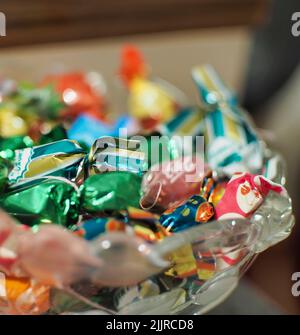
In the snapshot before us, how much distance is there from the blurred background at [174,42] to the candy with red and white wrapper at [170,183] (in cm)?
21

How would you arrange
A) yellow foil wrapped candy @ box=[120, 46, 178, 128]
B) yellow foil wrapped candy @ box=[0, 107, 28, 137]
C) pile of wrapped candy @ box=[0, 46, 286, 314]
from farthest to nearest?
yellow foil wrapped candy @ box=[120, 46, 178, 128] < yellow foil wrapped candy @ box=[0, 107, 28, 137] < pile of wrapped candy @ box=[0, 46, 286, 314]

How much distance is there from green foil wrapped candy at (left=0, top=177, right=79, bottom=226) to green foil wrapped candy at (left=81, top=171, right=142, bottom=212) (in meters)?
0.02

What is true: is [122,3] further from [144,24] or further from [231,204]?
[231,204]

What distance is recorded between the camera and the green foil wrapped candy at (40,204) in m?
0.40

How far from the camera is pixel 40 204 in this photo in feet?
1.32

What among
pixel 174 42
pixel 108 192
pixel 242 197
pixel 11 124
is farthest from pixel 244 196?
pixel 174 42

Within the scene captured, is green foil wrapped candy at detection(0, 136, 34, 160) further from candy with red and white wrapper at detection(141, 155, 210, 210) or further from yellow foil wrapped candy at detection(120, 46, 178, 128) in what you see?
yellow foil wrapped candy at detection(120, 46, 178, 128)

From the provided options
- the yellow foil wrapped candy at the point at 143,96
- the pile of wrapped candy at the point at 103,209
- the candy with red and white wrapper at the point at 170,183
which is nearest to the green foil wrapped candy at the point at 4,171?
the pile of wrapped candy at the point at 103,209

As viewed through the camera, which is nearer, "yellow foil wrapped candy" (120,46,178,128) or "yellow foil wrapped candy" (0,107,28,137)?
"yellow foil wrapped candy" (0,107,28,137)

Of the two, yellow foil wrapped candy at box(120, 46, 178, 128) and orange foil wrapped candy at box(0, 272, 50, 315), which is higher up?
yellow foil wrapped candy at box(120, 46, 178, 128)

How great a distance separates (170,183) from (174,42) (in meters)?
0.51

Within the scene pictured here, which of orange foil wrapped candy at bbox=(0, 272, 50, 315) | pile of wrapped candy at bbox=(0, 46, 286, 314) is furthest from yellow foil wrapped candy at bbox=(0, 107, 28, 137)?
orange foil wrapped candy at bbox=(0, 272, 50, 315)

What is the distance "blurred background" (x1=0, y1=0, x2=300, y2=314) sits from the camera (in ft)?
2.53

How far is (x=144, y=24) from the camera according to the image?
0.85 m
